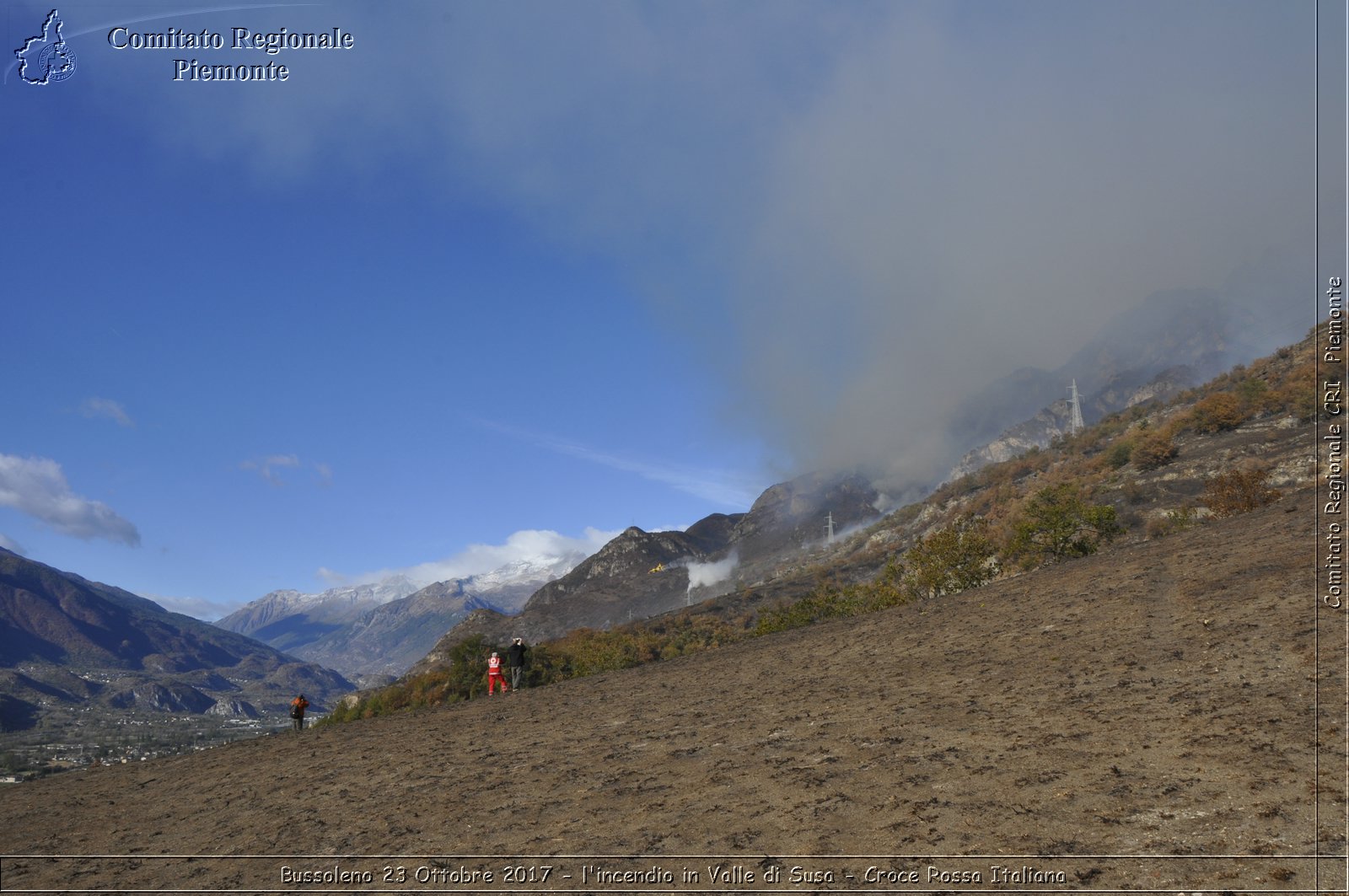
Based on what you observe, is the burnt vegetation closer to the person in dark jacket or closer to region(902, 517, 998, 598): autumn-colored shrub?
region(902, 517, 998, 598): autumn-colored shrub

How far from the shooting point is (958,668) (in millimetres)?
13492

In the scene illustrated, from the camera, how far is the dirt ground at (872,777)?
6.59 m

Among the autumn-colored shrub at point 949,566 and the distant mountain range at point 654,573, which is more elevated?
the distant mountain range at point 654,573

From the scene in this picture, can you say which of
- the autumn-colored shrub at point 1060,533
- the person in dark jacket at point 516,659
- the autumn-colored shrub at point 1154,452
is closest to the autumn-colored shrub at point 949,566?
the autumn-colored shrub at point 1060,533

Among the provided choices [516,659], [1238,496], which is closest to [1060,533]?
[1238,496]

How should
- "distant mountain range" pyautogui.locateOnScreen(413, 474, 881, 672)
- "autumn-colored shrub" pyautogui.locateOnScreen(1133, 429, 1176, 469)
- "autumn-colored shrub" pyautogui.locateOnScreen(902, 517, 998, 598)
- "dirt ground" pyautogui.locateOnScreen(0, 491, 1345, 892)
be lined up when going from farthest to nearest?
"distant mountain range" pyautogui.locateOnScreen(413, 474, 881, 672)
"autumn-colored shrub" pyautogui.locateOnScreen(1133, 429, 1176, 469)
"autumn-colored shrub" pyautogui.locateOnScreen(902, 517, 998, 598)
"dirt ground" pyautogui.locateOnScreen(0, 491, 1345, 892)

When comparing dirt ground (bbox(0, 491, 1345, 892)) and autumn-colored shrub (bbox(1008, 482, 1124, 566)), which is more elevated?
autumn-colored shrub (bbox(1008, 482, 1124, 566))

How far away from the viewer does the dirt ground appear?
659cm

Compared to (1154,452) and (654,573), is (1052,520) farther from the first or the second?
(654,573)

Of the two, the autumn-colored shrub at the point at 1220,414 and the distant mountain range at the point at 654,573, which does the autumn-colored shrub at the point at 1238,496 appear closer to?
the autumn-colored shrub at the point at 1220,414

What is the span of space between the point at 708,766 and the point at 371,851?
4.27m

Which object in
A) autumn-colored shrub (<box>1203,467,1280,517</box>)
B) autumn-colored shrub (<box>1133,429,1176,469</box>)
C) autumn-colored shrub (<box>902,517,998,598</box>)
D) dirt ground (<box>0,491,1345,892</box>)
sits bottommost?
dirt ground (<box>0,491,1345,892</box>)

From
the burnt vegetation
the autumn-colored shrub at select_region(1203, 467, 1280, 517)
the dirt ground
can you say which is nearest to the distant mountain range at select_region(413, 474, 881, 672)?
the burnt vegetation

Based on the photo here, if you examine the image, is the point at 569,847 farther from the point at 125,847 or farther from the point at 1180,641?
the point at 1180,641
